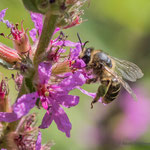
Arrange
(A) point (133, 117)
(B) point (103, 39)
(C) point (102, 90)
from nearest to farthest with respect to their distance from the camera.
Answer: (C) point (102, 90), (B) point (103, 39), (A) point (133, 117)

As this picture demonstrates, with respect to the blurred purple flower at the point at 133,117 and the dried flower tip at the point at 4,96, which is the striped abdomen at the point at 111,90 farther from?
the blurred purple flower at the point at 133,117

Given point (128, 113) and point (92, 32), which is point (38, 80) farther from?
point (128, 113)

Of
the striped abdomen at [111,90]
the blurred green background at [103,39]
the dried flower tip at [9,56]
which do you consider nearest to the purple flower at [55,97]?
the dried flower tip at [9,56]

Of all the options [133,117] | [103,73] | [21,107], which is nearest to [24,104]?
[21,107]

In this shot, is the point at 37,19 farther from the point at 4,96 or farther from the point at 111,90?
Answer: the point at 111,90

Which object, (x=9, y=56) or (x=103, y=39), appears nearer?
(x=9, y=56)

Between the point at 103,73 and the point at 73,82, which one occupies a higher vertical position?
the point at 103,73

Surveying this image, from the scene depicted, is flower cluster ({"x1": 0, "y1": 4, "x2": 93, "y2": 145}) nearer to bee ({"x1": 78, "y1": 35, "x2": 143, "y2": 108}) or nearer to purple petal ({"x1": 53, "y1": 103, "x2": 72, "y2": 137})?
purple petal ({"x1": 53, "y1": 103, "x2": 72, "y2": 137})

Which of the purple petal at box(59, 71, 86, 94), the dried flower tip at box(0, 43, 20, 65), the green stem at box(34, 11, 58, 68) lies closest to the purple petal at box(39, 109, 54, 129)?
the purple petal at box(59, 71, 86, 94)
